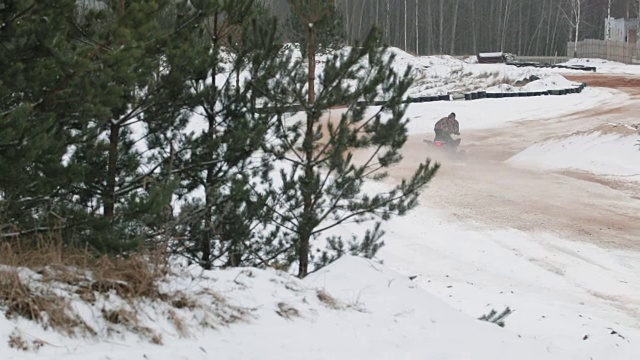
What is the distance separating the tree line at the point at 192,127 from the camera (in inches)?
304

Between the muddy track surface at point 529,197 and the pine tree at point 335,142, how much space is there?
7476 millimetres

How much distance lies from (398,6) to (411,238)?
72920mm

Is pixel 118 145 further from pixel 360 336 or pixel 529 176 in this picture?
pixel 529 176

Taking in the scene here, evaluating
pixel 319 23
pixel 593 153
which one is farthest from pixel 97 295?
pixel 593 153

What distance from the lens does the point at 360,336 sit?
19.0ft

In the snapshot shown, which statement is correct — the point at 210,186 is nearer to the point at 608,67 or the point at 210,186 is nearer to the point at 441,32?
the point at 608,67

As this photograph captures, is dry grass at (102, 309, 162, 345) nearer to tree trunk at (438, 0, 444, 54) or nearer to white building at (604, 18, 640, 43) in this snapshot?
white building at (604, 18, 640, 43)

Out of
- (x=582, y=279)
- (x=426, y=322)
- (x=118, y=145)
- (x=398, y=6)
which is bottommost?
(x=582, y=279)

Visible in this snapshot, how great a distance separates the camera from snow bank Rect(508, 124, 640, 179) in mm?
24203

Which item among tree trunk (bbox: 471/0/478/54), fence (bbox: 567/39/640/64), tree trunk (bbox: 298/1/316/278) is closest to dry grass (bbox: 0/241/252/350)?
tree trunk (bbox: 298/1/316/278)

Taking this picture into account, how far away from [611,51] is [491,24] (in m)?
17.1

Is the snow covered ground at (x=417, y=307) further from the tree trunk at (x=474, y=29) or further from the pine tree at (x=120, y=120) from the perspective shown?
the tree trunk at (x=474, y=29)

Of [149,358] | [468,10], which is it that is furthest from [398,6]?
[149,358]

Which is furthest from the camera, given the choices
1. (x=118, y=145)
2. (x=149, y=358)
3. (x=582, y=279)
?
(x=582, y=279)
